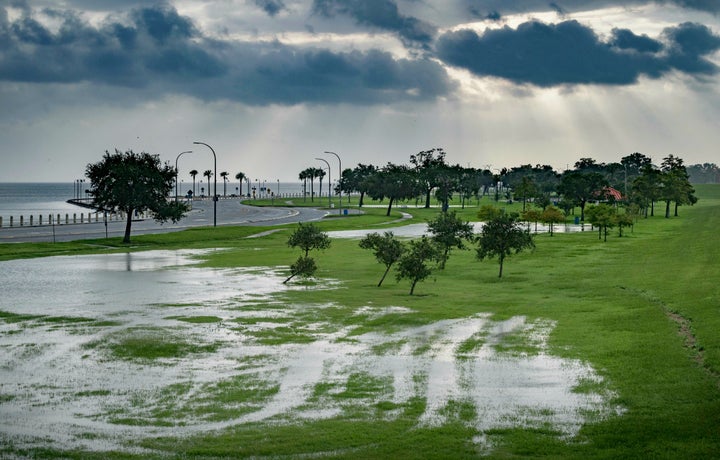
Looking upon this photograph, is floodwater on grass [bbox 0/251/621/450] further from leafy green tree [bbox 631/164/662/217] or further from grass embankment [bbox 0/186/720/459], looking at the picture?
leafy green tree [bbox 631/164/662/217]

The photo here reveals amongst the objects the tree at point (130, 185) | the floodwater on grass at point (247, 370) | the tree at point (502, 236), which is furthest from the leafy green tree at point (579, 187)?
the floodwater on grass at point (247, 370)

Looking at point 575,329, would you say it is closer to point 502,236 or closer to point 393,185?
point 502,236

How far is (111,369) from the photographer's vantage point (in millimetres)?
24406

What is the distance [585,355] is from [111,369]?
15.8m

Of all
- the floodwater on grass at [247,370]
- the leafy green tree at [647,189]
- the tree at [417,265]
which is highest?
the leafy green tree at [647,189]

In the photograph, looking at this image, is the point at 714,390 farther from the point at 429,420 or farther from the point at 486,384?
the point at 429,420

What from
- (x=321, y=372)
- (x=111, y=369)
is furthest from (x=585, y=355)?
(x=111, y=369)

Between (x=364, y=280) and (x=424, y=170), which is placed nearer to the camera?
(x=364, y=280)

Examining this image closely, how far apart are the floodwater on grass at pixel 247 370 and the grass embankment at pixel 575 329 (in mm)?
759

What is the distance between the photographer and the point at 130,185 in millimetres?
79188

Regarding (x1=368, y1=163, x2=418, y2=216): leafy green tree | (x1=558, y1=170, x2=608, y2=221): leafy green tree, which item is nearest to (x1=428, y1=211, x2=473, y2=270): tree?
(x1=558, y1=170, x2=608, y2=221): leafy green tree

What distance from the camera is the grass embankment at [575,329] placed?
16922 millimetres

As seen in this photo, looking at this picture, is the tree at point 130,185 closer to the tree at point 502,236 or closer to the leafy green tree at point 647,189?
the tree at point 502,236

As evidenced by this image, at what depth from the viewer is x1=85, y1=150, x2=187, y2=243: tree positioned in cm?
7850
